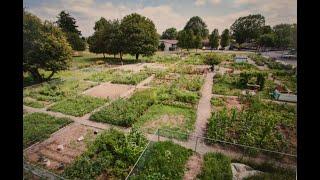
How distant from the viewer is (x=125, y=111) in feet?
42.1

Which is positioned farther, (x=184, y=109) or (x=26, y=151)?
(x=184, y=109)

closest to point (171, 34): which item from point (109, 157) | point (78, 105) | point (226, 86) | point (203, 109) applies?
point (226, 86)

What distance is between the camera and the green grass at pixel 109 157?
753cm

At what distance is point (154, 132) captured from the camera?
34.9 feet

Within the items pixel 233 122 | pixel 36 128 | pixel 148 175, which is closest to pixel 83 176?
pixel 148 175

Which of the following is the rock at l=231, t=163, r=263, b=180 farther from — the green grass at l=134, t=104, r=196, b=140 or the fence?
the green grass at l=134, t=104, r=196, b=140

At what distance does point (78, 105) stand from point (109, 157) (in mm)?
7111

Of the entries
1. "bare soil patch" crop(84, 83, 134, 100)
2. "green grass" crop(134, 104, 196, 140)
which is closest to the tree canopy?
"bare soil patch" crop(84, 83, 134, 100)

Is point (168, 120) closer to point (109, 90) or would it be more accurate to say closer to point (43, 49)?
point (109, 90)

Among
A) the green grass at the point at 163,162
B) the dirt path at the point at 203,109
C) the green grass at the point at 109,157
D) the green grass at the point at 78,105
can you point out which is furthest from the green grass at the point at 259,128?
the green grass at the point at 78,105

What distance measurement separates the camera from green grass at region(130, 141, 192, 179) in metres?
7.34

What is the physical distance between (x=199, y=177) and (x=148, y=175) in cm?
172
